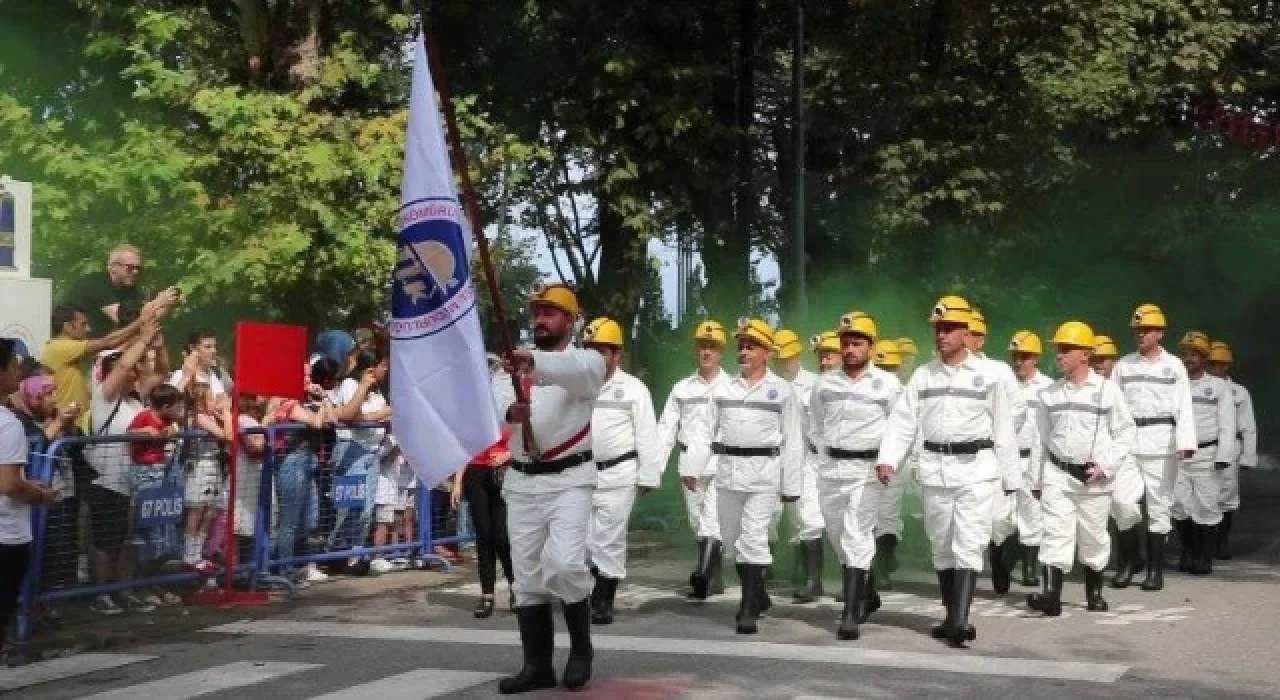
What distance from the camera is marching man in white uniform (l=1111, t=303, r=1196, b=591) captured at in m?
14.6

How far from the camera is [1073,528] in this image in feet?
41.1

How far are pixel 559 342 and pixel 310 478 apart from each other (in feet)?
16.2

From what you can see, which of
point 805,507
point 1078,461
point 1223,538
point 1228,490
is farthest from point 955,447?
point 1223,538

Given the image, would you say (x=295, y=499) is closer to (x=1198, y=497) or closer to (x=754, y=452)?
(x=754, y=452)

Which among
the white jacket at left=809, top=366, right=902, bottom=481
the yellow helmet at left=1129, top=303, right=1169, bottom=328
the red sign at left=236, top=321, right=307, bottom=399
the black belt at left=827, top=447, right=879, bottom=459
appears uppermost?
the yellow helmet at left=1129, top=303, right=1169, bottom=328

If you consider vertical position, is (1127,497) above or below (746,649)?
above

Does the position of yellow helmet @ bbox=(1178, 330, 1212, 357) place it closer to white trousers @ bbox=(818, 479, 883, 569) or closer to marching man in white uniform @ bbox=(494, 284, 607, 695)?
white trousers @ bbox=(818, 479, 883, 569)

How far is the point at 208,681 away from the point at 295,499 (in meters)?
4.00

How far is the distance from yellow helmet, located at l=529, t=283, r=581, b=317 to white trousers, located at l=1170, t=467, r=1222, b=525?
320 inches

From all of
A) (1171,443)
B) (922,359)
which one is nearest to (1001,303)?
(922,359)

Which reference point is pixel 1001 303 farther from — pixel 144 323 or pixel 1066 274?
pixel 144 323

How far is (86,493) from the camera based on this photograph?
36.7 ft

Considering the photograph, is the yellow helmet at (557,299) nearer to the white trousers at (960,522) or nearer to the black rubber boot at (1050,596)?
the white trousers at (960,522)

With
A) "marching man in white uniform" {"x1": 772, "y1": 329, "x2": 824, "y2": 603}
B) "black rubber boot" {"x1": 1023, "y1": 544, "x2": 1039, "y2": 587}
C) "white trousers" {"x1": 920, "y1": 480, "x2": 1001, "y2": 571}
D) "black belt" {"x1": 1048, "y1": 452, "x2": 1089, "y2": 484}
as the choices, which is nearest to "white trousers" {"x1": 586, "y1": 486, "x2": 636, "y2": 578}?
"marching man in white uniform" {"x1": 772, "y1": 329, "x2": 824, "y2": 603}
